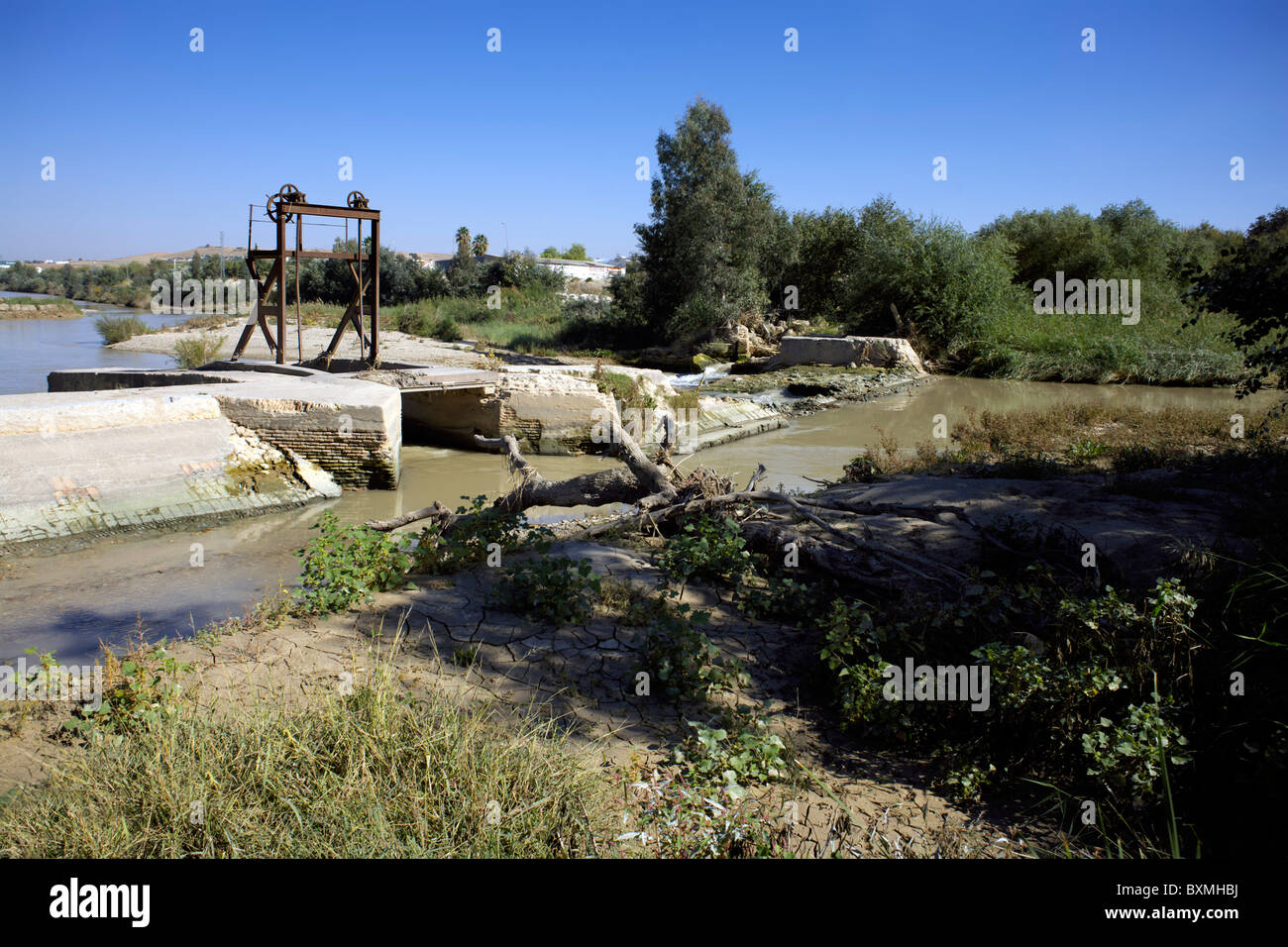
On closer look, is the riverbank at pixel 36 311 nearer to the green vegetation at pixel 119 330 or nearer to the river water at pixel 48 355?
the river water at pixel 48 355

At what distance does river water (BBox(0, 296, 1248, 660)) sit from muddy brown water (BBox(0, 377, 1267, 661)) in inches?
0.6

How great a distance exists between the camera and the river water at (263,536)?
242 inches

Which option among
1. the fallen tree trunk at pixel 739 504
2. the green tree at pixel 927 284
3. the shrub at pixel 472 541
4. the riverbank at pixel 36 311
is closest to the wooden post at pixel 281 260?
the fallen tree trunk at pixel 739 504

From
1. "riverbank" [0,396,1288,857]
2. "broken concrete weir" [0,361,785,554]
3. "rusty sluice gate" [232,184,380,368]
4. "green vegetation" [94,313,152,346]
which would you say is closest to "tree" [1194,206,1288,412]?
"riverbank" [0,396,1288,857]

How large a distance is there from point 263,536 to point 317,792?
6.66 meters

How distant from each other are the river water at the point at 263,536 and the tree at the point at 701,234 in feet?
33.8

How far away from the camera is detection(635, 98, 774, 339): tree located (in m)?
30.2

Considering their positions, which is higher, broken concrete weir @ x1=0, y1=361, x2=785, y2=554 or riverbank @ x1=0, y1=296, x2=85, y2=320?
riverbank @ x1=0, y1=296, x2=85, y2=320

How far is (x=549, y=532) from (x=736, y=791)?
4079 millimetres

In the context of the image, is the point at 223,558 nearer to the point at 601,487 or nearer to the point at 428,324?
the point at 601,487

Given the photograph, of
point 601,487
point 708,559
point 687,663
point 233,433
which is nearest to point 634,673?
point 687,663

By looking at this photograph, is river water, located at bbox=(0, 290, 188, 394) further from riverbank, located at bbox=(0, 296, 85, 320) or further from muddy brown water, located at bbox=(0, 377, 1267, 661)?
muddy brown water, located at bbox=(0, 377, 1267, 661)

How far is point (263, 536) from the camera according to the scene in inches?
346
